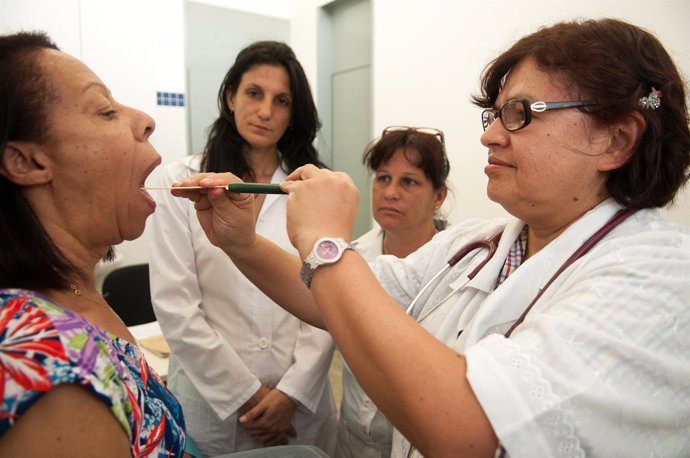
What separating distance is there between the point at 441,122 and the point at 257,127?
190cm

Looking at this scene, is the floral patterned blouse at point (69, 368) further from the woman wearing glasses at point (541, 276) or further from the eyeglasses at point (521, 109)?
the eyeglasses at point (521, 109)

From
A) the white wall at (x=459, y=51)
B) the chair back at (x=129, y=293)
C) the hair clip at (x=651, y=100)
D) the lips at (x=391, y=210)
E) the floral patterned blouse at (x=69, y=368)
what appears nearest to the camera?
the floral patterned blouse at (x=69, y=368)

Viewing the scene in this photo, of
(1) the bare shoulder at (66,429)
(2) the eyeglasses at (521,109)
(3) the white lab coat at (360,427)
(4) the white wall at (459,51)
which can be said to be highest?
(4) the white wall at (459,51)

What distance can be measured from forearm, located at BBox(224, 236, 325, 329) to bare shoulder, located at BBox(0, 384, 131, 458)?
567 mm

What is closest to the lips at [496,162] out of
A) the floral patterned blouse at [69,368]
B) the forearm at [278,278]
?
the forearm at [278,278]

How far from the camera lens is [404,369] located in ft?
2.23

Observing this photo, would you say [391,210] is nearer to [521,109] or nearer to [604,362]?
[521,109]

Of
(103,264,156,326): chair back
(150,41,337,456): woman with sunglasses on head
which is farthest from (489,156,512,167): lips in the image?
(103,264,156,326): chair back

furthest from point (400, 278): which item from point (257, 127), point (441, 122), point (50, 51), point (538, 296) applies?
point (441, 122)

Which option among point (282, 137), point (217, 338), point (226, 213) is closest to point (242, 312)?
point (217, 338)

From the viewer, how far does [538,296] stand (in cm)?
90

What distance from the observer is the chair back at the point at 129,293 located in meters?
2.34

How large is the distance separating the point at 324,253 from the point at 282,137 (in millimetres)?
1088

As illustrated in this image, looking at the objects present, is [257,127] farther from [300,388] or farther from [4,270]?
[4,270]
